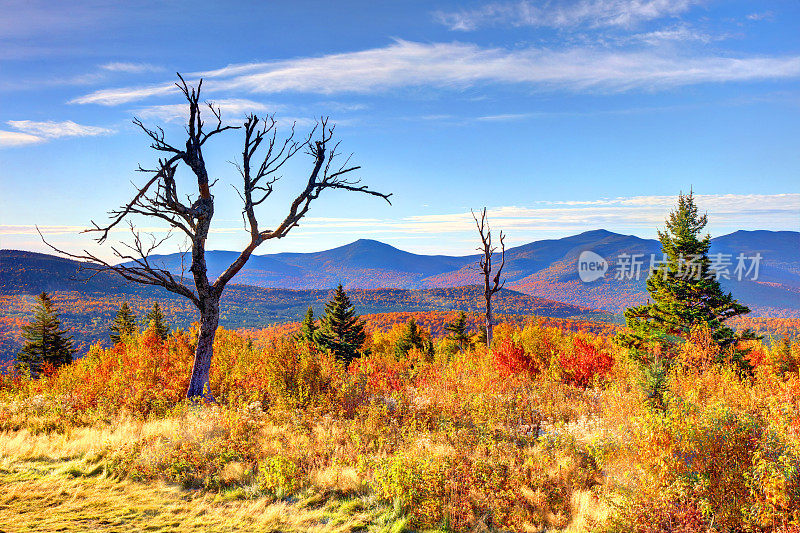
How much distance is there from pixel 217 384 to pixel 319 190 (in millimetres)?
6961

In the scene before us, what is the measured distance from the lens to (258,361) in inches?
522

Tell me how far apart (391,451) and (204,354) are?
6335 mm

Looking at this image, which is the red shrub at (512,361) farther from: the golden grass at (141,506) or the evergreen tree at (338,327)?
the evergreen tree at (338,327)

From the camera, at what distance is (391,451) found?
8.56 m

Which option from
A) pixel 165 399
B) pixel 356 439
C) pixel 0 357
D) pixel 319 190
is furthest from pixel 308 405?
pixel 0 357

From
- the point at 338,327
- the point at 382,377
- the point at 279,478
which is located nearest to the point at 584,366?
the point at 382,377

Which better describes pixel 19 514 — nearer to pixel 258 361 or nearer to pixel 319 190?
pixel 258 361

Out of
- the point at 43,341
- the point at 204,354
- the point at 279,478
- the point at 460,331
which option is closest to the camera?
the point at 279,478

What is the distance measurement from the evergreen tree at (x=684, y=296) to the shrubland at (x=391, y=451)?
11.8 m

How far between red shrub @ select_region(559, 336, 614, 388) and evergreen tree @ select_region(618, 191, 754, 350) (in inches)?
394

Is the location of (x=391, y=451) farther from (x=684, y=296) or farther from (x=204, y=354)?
(x=684, y=296)

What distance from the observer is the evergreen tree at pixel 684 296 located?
75.9ft

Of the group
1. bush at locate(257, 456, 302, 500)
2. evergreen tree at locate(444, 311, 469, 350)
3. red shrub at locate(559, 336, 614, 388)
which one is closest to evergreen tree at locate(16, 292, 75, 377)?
evergreen tree at locate(444, 311, 469, 350)

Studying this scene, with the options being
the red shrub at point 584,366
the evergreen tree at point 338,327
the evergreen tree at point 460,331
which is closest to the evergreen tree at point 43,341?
the evergreen tree at point 338,327
